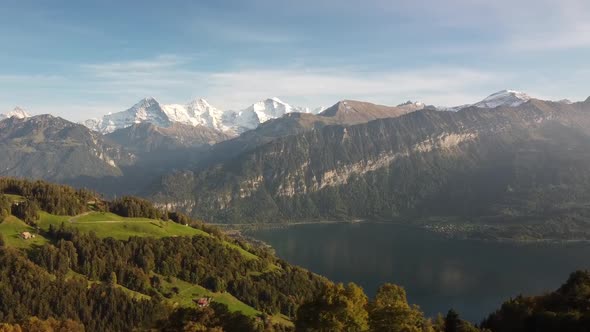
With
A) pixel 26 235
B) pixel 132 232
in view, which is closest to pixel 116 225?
pixel 132 232

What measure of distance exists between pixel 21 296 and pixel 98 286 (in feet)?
47.9

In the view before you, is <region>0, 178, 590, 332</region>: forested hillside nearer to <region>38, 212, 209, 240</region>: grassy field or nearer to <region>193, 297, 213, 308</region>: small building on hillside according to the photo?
<region>193, 297, 213, 308</region>: small building on hillside

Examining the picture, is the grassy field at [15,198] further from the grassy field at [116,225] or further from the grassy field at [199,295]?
the grassy field at [199,295]

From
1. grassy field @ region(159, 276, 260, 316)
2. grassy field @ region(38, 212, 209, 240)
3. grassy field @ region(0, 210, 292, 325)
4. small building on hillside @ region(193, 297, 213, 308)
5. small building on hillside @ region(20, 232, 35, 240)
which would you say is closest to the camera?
small building on hillside @ region(193, 297, 213, 308)

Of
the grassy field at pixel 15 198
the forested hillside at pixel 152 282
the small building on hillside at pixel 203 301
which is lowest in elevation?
the small building on hillside at pixel 203 301

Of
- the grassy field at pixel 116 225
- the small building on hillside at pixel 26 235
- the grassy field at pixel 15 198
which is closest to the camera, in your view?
the small building on hillside at pixel 26 235

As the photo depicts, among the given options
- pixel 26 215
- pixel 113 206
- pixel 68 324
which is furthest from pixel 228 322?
pixel 113 206

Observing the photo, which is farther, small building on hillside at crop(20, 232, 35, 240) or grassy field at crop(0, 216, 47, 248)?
small building on hillside at crop(20, 232, 35, 240)

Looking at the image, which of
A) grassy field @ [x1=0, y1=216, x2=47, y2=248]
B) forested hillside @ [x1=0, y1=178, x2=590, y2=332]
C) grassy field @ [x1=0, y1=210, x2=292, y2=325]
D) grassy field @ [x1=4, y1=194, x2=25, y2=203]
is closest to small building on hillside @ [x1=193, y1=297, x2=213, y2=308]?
forested hillside @ [x1=0, y1=178, x2=590, y2=332]

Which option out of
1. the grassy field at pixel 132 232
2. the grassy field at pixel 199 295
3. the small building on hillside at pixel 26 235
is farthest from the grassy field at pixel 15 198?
the grassy field at pixel 199 295

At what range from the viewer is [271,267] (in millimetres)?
152500

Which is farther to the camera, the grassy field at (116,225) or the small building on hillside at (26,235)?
the grassy field at (116,225)

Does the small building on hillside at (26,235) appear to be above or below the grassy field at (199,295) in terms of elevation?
above

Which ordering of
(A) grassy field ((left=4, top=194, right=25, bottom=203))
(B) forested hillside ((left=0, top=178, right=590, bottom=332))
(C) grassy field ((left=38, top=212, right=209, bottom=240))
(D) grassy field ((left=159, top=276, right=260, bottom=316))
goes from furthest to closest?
(A) grassy field ((left=4, top=194, right=25, bottom=203)) → (C) grassy field ((left=38, top=212, right=209, bottom=240)) → (D) grassy field ((left=159, top=276, right=260, bottom=316)) → (B) forested hillside ((left=0, top=178, right=590, bottom=332))
